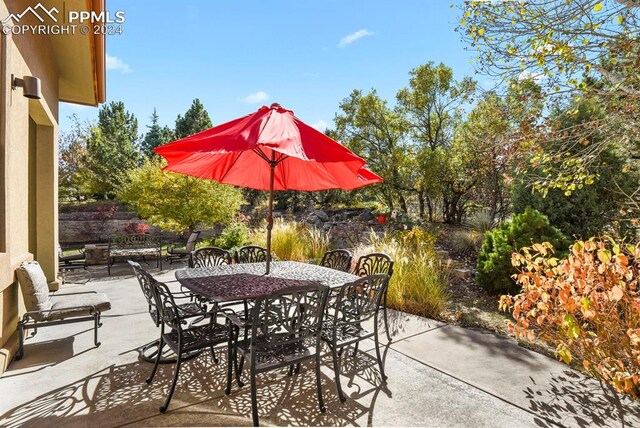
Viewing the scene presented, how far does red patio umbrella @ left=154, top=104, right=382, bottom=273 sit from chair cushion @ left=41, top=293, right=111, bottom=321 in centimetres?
174

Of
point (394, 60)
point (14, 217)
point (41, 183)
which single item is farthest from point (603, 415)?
point (394, 60)

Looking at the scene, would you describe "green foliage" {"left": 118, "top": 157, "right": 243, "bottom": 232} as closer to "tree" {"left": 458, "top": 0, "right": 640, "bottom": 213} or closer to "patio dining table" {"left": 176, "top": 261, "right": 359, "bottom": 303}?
"patio dining table" {"left": 176, "top": 261, "right": 359, "bottom": 303}

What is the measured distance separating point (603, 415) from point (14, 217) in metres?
5.36

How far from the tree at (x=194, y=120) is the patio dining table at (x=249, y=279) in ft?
84.2

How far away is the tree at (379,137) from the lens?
11.2 metres

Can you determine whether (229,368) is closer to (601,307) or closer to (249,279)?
(249,279)

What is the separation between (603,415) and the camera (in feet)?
7.88

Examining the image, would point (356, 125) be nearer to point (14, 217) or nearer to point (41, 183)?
point (41, 183)

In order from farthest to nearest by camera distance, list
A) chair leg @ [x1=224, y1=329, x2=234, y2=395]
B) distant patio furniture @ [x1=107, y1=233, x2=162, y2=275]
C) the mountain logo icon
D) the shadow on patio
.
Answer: distant patio furniture @ [x1=107, y1=233, x2=162, y2=275]
the mountain logo icon
chair leg @ [x1=224, y1=329, x2=234, y2=395]
the shadow on patio

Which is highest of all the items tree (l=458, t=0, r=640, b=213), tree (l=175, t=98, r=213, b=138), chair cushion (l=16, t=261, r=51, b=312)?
tree (l=175, t=98, r=213, b=138)

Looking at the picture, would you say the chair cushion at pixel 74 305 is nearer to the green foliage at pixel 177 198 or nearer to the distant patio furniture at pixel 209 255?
the distant patio furniture at pixel 209 255

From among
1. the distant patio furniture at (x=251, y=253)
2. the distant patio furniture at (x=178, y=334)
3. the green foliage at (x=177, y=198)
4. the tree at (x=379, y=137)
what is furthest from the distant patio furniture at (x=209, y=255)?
the tree at (x=379, y=137)

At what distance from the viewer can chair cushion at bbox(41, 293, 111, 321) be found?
3.45 metres

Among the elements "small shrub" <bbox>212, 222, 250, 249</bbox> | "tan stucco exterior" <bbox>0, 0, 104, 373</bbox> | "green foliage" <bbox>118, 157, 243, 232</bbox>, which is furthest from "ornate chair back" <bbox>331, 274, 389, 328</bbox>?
"green foliage" <bbox>118, 157, 243, 232</bbox>
